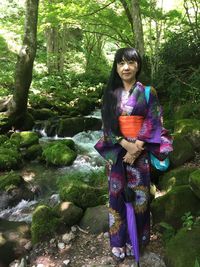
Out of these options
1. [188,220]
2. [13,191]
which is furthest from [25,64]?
[188,220]

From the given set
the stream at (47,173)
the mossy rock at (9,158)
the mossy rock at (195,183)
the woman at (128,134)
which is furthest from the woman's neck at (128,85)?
the mossy rock at (9,158)

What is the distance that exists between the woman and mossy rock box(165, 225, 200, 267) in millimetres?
372

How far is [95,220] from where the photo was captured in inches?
160

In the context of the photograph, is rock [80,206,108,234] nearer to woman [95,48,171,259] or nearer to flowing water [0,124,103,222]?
woman [95,48,171,259]

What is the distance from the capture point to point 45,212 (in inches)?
159

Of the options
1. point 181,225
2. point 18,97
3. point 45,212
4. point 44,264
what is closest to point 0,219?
point 45,212

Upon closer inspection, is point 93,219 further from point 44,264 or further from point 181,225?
point 181,225

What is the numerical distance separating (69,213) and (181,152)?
72.8 inches

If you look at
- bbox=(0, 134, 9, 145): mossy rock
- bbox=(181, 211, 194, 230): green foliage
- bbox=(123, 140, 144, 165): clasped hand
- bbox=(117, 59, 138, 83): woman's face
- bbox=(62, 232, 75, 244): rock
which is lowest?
bbox=(62, 232, 75, 244): rock

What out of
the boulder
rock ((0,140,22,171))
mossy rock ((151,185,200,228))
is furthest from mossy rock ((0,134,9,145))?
mossy rock ((151,185,200,228))

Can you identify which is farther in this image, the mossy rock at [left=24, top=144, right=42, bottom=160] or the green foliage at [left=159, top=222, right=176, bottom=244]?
the mossy rock at [left=24, top=144, right=42, bottom=160]

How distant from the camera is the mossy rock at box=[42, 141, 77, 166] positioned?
7082 mm

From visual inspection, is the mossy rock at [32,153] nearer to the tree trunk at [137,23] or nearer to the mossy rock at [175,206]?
the mossy rock at [175,206]

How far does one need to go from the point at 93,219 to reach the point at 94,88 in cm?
1066
